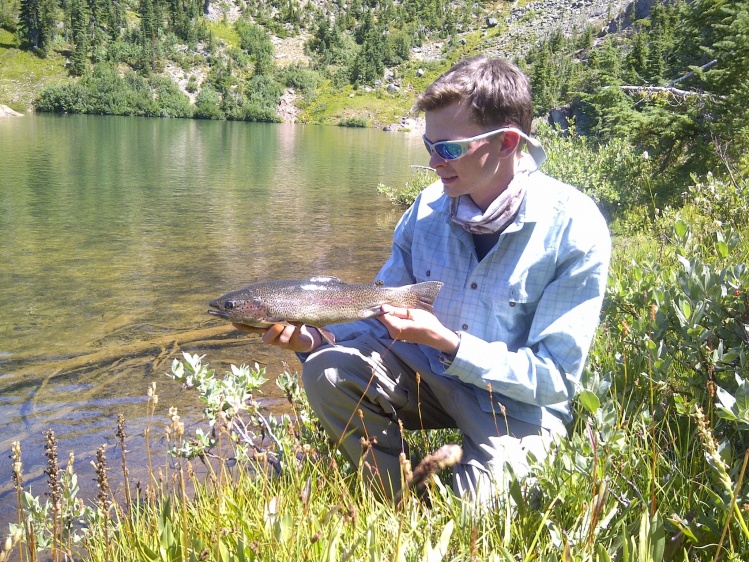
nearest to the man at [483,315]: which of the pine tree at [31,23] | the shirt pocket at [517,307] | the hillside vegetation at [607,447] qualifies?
the shirt pocket at [517,307]

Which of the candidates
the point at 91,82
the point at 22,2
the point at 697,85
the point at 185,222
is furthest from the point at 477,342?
the point at 22,2

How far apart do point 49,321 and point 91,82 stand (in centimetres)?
15131

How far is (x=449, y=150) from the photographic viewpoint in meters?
3.79

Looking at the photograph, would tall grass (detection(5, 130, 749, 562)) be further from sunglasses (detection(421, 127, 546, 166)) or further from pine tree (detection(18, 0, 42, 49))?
pine tree (detection(18, 0, 42, 49))

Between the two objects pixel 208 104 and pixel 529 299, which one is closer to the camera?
pixel 529 299

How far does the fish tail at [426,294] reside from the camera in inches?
154

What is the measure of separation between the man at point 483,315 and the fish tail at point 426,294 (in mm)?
173

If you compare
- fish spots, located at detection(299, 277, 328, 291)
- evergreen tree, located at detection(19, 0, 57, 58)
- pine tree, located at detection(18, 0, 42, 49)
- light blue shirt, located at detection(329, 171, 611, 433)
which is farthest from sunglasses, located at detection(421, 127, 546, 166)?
pine tree, located at detection(18, 0, 42, 49)

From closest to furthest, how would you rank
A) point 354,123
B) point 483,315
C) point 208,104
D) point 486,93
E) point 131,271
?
1. point 486,93
2. point 483,315
3. point 131,271
4. point 208,104
5. point 354,123

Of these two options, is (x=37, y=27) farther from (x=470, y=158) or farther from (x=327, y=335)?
(x=470, y=158)

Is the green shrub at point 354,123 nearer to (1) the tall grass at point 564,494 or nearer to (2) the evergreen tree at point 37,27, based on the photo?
(2) the evergreen tree at point 37,27

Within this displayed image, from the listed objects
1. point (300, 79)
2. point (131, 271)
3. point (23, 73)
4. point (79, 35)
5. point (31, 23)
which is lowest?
point (131, 271)

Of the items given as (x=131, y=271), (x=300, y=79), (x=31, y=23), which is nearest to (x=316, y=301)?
(x=131, y=271)

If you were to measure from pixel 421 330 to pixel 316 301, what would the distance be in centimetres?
73
